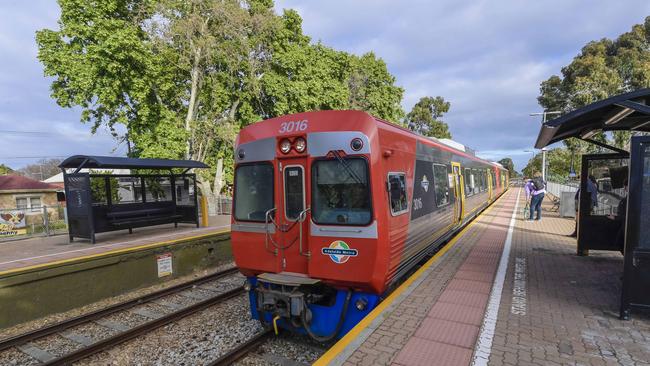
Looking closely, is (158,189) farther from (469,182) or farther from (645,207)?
(645,207)

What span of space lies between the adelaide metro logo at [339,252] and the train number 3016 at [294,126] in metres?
1.59

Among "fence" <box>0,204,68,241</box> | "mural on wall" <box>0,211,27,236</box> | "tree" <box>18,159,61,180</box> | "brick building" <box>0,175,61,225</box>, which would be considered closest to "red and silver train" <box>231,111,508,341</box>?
"fence" <box>0,204,68,241</box>

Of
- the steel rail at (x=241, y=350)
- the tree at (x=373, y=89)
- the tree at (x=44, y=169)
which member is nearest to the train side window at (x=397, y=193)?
the steel rail at (x=241, y=350)

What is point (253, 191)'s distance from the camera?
5.22m

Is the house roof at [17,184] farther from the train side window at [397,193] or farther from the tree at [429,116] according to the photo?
the tree at [429,116]

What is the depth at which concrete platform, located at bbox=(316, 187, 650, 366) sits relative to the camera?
3314 mm

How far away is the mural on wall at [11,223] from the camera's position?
37.6 ft

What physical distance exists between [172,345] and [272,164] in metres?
3.25

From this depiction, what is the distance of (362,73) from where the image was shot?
28062 mm

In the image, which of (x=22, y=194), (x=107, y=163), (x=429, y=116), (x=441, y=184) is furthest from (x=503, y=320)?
(x=429, y=116)

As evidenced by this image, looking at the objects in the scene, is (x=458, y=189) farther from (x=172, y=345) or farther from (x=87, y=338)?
(x=87, y=338)

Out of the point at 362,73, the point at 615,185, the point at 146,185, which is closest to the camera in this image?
the point at 615,185

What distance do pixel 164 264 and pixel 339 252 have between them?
6.38 meters

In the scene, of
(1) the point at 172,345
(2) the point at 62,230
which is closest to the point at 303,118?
(1) the point at 172,345
